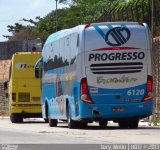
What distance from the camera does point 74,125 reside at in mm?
28578

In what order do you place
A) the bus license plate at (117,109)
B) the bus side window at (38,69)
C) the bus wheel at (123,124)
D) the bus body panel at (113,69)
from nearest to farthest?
1. the bus body panel at (113,69)
2. the bus license plate at (117,109)
3. the bus wheel at (123,124)
4. the bus side window at (38,69)

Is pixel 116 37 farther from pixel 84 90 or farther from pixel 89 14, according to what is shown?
pixel 89 14

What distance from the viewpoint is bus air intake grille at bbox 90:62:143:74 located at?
26.7 meters

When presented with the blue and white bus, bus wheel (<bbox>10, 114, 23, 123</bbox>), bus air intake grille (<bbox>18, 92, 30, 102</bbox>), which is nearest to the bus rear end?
the blue and white bus

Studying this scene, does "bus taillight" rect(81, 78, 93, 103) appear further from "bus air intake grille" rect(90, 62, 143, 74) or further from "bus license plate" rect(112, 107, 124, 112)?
"bus license plate" rect(112, 107, 124, 112)

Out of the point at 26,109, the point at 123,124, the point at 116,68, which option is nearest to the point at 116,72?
the point at 116,68

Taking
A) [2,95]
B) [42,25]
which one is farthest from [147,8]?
[42,25]

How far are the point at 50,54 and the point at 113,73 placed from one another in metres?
5.44

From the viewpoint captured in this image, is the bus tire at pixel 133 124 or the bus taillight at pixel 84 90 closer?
the bus taillight at pixel 84 90

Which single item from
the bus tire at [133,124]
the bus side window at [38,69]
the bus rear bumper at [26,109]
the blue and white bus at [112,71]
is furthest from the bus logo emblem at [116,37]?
the bus rear bumper at [26,109]

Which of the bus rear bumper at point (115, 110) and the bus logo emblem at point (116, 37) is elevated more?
the bus logo emblem at point (116, 37)

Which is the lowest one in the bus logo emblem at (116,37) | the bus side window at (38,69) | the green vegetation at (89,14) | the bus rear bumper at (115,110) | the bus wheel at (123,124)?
the bus wheel at (123,124)

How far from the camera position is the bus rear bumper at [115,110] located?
2672 cm

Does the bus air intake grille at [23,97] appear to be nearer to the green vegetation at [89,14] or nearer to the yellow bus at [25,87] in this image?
the yellow bus at [25,87]
